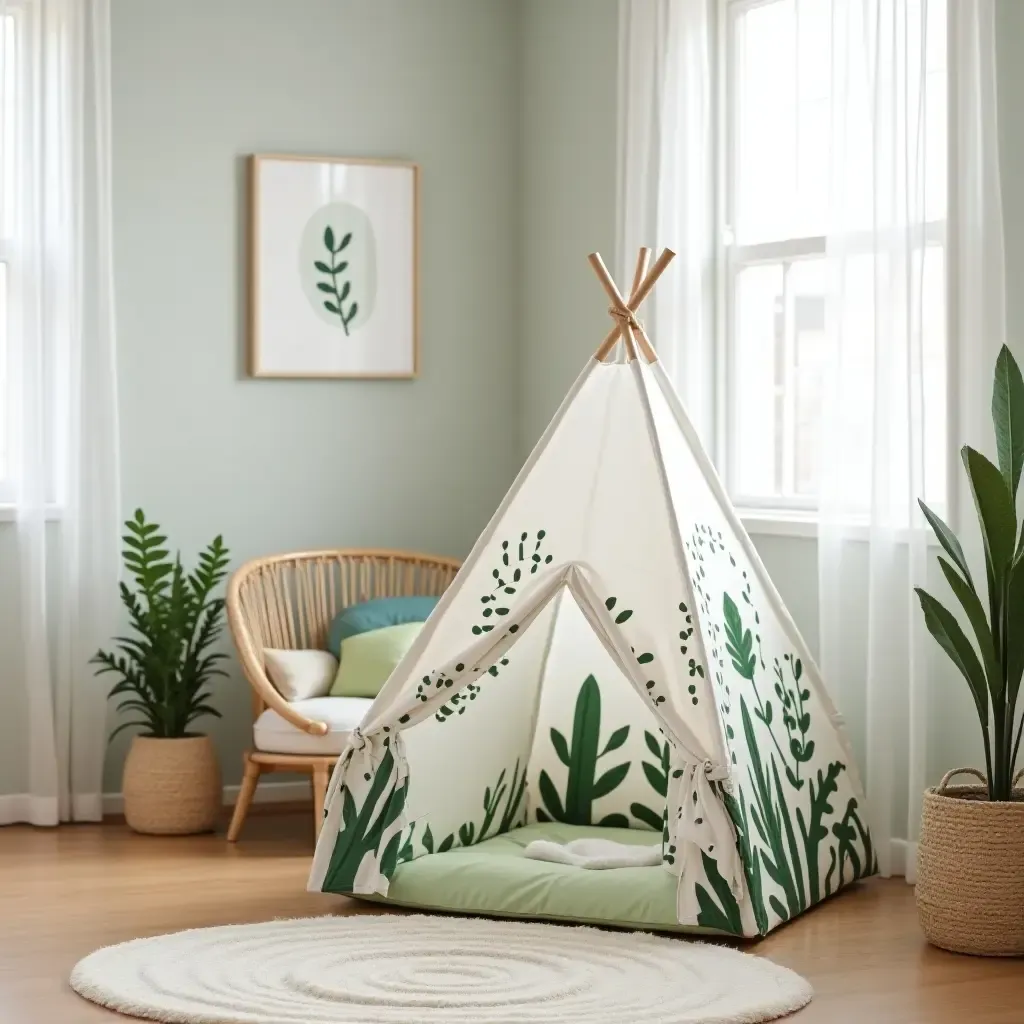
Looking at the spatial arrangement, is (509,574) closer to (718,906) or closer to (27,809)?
(718,906)

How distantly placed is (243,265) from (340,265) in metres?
0.30

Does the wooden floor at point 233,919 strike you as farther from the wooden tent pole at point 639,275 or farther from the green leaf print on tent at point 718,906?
the wooden tent pole at point 639,275

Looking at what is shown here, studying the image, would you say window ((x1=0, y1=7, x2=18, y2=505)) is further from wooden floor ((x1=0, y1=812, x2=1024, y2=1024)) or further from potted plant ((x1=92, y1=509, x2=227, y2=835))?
wooden floor ((x1=0, y1=812, x2=1024, y2=1024))

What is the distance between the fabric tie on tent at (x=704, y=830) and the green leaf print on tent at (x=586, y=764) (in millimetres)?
827

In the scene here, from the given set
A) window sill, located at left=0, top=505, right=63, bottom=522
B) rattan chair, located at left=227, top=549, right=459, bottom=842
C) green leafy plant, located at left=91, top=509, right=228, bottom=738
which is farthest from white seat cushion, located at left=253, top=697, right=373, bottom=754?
window sill, located at left=0, top=505, right=63, bottom=522

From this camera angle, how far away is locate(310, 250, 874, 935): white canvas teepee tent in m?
3.87

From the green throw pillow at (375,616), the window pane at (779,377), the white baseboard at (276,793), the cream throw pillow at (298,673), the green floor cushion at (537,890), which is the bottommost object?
the white baseboard at (276,793)

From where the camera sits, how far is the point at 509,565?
421cm

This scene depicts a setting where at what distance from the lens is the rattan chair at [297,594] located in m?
5.10

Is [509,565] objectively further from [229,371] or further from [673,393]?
[229,371]

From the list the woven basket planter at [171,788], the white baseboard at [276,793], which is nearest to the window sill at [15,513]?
the woven basket planter at [171,788]

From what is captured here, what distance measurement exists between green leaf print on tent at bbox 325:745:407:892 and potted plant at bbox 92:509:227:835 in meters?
1.15

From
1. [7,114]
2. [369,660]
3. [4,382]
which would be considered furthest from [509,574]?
[7,114]

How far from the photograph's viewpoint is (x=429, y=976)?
3.48 meters
